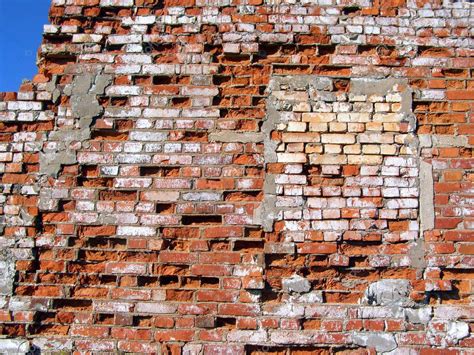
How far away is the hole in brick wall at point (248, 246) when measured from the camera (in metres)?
2.83

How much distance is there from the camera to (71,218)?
2873 mm

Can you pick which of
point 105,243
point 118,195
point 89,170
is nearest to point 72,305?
point 105,243

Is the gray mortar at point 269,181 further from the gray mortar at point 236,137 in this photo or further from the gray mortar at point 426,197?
the gray mortar at point 426,197

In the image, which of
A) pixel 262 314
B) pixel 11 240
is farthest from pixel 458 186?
pixel 11 240

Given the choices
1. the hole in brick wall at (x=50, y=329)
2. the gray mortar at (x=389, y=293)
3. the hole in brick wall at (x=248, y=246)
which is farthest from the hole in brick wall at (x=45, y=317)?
the gray mortar at (x=389, y=293)

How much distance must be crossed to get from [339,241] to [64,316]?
1796 millimetres

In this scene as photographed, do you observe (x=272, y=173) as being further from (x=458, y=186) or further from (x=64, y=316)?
(x=64, y=316)

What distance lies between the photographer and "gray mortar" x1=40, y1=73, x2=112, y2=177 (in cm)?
294

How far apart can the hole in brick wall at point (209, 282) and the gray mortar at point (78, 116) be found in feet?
3.80

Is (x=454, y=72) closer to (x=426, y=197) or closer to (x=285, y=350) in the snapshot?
(x=426, y=197)

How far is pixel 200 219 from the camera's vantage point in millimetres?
2885

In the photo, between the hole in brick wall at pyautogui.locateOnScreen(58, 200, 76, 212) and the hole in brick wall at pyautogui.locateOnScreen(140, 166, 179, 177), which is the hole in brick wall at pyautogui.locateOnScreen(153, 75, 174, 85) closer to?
the hole in brick wall at pyautogui.locateOnScreen(140, 166, 179, 177)

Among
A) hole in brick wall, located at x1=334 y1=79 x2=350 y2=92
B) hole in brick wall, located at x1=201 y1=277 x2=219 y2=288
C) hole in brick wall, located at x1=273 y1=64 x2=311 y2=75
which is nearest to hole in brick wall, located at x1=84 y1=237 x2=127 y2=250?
hole in brick wall, located at x1=201 y1=277 x2=219 y2=288

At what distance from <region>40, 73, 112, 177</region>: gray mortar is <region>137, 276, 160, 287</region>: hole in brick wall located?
894 millimetres
